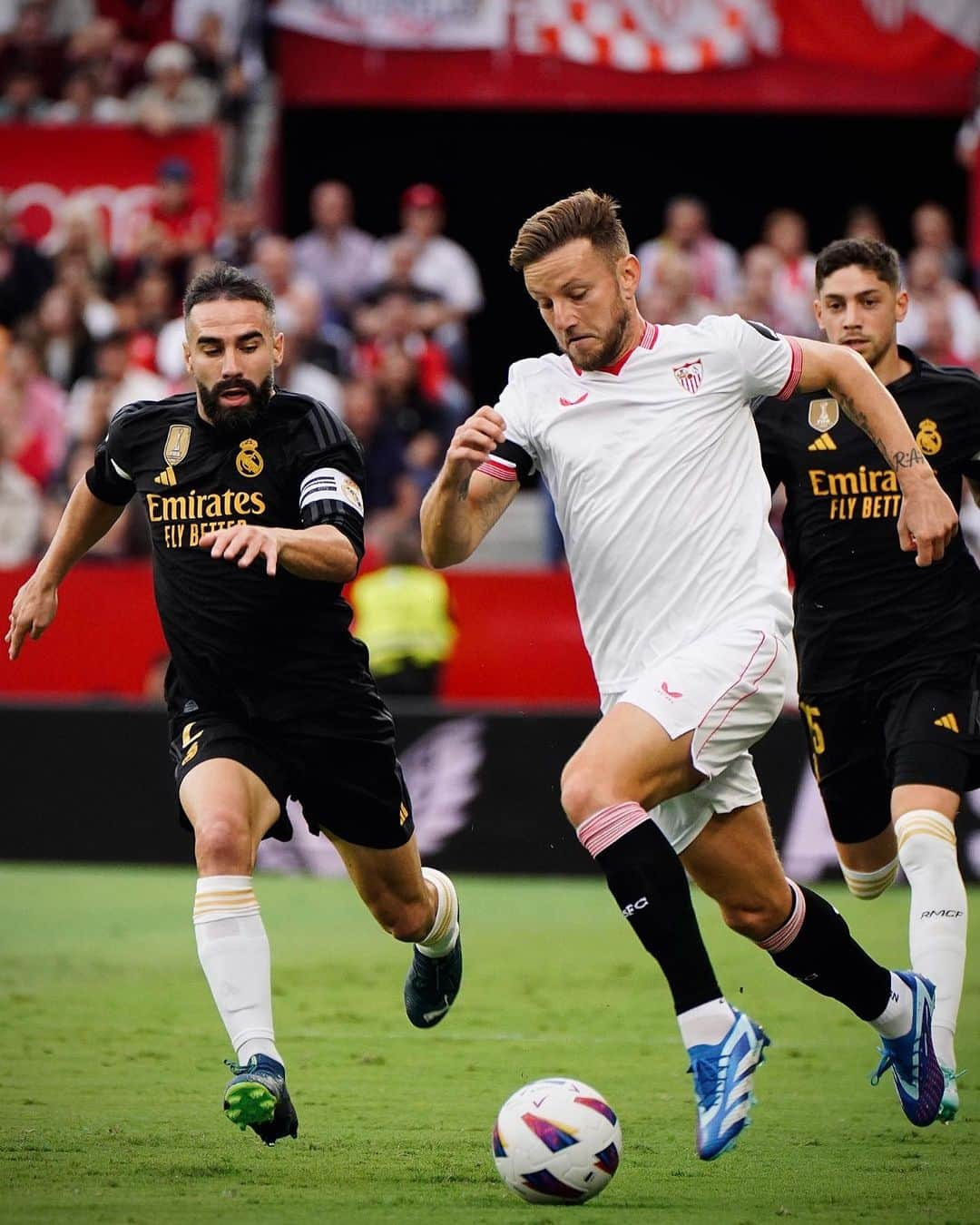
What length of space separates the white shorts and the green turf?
106 centimetres

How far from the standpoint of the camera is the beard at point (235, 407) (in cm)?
636

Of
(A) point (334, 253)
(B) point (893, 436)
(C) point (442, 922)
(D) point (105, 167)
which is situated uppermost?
(D) point (105, 167)

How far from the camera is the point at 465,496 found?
585cm

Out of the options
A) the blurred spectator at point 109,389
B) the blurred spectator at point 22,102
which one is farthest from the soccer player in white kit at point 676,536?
the blurred spectator at point 22,102

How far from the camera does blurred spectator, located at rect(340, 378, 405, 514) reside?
1509cm

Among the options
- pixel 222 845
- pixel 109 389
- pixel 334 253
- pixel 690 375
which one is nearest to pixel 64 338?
pixel 109 389

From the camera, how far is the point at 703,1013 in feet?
17.3

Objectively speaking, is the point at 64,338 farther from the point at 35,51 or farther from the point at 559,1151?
the point at 559,1151

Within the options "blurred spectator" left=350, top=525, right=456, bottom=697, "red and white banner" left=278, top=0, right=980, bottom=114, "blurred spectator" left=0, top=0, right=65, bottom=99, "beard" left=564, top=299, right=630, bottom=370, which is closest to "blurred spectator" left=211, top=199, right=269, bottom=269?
"red and white banner" left=278, top=0, right=980, bottom=114

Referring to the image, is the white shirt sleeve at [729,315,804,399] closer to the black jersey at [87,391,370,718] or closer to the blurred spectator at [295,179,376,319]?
the black jersey at [87,391,370,718]

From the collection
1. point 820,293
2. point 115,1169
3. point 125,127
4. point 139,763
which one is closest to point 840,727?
point 820,293

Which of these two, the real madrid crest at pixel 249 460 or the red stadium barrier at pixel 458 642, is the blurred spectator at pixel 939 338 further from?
the real madrid crest at pixel 249 460

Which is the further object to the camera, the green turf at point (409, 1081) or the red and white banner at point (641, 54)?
the red and white banner at point (641, 54)

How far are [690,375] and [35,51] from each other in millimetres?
13835
